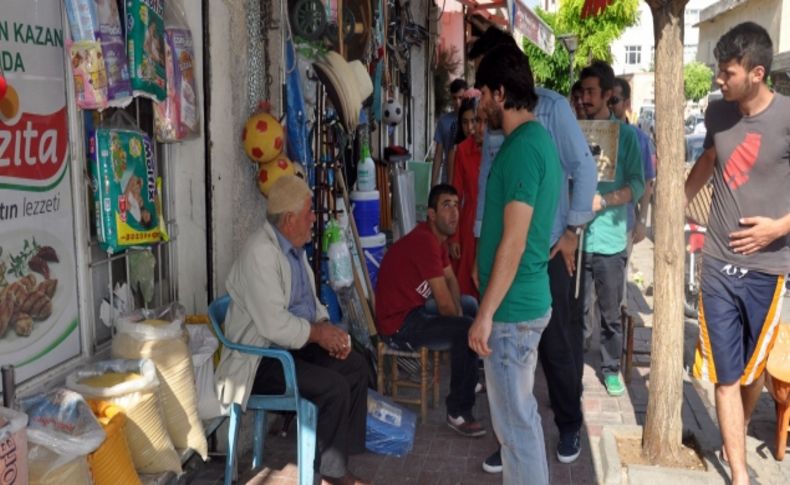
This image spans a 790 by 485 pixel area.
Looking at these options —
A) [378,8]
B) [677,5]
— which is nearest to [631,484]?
[677,5]

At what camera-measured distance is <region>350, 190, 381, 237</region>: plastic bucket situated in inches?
231

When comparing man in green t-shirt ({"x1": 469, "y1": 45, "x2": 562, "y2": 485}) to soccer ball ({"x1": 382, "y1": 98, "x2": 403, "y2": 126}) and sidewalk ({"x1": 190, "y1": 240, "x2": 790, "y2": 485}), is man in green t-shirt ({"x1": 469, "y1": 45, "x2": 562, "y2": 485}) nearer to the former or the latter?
sidewalk ({"x1": 190, "y1": 240, "x2": 790, "y2": 485})

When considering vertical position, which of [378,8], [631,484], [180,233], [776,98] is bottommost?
[631,484]

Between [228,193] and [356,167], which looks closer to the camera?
[228,193]

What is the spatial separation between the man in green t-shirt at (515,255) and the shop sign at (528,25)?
21.3 feet

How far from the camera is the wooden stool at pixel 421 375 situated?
14.8 feet

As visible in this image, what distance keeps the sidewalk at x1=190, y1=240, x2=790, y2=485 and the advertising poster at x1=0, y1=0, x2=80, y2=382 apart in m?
1.15

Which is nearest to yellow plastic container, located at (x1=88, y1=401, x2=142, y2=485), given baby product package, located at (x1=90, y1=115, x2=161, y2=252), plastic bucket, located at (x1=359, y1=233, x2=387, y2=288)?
baby product package, located at (x1=90, y1=115, x2=161, y2=252)

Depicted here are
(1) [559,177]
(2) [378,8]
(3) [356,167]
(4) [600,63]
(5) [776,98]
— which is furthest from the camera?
(2) [378,8]

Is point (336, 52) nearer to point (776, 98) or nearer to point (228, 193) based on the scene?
point (228, 193)

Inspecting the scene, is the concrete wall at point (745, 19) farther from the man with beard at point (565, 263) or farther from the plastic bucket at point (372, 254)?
the man with beard at point (565, 263)

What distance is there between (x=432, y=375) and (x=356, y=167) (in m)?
1.99

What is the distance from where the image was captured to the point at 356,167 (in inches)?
246

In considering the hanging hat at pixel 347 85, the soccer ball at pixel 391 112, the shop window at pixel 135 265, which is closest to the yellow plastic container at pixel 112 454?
the shop window at pixel 135 265
